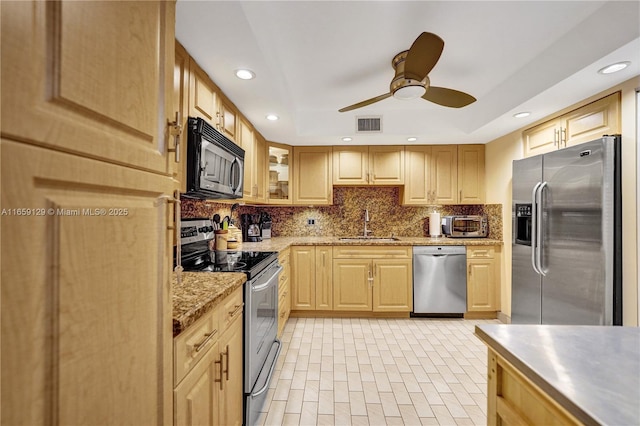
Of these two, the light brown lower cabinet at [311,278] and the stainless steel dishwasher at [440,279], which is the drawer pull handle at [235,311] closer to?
the light brown lower cabinet at [311,278]

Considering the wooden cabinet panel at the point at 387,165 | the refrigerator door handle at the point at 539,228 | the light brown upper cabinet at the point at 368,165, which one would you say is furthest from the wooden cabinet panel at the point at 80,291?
the wooden cabinet panel at the point at 387,165

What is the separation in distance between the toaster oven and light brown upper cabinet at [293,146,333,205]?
160cm

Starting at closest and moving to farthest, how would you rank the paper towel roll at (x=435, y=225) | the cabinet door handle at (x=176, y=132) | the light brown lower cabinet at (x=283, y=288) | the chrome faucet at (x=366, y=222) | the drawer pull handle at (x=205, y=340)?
1. the cabinet door handle at (x=176, y=132)
2. the drawer pull handle at (x=205, y=340)
3. the light brown lower cabinet at (x=283, y=288)
4. the paper towel roll at (x=435, y=225)
5. the chrome faucet at (x=366, y=222)

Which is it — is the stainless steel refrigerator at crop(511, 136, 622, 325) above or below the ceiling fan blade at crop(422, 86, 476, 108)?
below

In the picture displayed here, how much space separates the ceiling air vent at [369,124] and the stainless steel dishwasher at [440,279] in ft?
5.11

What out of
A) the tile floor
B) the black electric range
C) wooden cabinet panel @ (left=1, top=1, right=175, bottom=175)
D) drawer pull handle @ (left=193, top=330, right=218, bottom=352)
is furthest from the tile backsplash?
wooden cabinet panel @ (left=1, top=1, right=175, bottom=175)

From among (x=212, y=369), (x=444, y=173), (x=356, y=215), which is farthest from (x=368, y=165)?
(x=212, y=369)

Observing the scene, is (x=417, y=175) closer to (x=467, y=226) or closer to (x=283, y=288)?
(x=467, y=226)

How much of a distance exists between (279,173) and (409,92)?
2.10m

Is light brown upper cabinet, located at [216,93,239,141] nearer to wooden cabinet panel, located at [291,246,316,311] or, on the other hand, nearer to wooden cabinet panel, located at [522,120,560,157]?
wooden cabinet panel, located at [291,246,316,311]

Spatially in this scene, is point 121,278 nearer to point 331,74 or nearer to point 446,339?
point 331,74

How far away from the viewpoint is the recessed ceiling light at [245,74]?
6.14 feet

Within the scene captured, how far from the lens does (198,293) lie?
45.3 inches

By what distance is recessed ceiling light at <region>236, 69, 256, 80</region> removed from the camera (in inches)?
73.7
